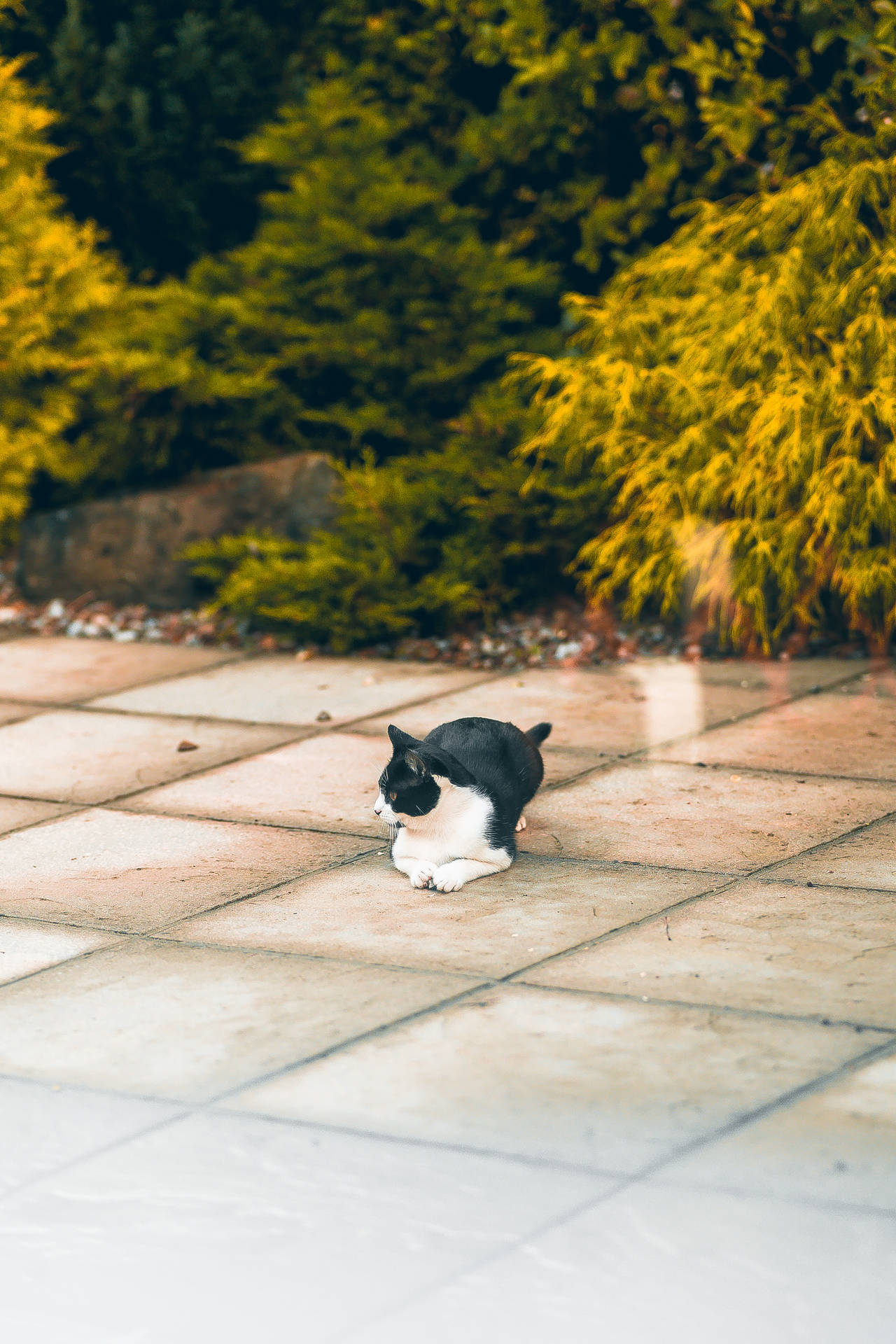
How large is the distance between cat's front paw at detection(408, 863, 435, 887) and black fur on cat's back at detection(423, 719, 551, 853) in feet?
0.70

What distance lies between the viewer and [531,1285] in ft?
9.56

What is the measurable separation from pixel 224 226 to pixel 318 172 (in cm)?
230

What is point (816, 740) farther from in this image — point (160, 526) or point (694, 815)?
point (160, 526)

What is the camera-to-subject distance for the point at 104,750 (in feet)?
22.8

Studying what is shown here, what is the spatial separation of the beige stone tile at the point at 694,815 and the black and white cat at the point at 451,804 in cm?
33

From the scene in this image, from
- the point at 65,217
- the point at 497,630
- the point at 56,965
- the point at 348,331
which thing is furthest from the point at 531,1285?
A: the point at 65,217

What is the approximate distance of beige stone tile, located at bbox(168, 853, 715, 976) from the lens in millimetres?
4555

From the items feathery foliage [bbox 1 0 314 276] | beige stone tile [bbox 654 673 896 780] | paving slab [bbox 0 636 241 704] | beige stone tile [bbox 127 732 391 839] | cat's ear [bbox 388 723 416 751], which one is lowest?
paving slab [bbox 0 636 241 704]

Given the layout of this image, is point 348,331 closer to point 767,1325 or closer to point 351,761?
point 351,761

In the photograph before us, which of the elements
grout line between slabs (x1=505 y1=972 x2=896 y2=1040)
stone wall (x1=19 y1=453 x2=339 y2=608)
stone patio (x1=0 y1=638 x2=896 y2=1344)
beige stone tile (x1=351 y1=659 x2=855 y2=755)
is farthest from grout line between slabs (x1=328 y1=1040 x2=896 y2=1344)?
stone wall (x1=19 y1=453 x2=339 y2=608)

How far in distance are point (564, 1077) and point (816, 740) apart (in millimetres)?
3206

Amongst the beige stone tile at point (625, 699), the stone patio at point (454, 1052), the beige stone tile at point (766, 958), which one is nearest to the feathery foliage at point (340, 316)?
the beige stone tile at point (625, 699)

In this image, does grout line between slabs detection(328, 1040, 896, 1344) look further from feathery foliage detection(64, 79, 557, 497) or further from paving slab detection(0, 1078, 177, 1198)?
feathery foliage detection(64, 79, 557, 497)

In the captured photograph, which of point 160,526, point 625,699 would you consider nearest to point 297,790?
point 625,699
